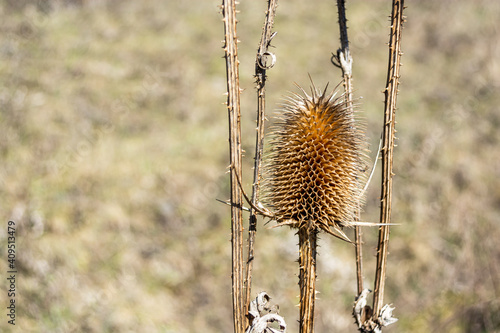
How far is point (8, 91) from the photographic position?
7.27 metres

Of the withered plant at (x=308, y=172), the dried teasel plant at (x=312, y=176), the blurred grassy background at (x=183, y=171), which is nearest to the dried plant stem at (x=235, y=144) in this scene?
the withered plant at (x=308, y=172)

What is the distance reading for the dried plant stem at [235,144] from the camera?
1.46 m

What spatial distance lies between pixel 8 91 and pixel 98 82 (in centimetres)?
142

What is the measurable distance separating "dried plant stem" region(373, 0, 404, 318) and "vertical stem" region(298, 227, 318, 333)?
1.02 feet

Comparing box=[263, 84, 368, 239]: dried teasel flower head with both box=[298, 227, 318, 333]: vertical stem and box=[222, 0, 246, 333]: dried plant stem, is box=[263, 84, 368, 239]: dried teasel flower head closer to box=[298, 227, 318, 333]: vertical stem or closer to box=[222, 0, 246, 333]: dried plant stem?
box=[298, 227, 318, 333]: vertical stem

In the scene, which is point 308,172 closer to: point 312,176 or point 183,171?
point 312,176

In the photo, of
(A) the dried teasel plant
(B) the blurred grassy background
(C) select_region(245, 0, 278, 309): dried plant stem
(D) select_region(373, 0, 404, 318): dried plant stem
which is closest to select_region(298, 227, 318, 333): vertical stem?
(A) the dried teasel plant

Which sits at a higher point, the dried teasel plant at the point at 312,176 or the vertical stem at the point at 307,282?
the dried teasel plant at the point at 312,176

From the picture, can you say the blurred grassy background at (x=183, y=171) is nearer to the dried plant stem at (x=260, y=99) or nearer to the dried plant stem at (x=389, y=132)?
the dried plant stem at (x=389, y=132)

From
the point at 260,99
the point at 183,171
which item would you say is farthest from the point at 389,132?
the point at 183,171

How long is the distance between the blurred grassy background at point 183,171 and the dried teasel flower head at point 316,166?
3.43 meters

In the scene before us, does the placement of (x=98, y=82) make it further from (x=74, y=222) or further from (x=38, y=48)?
(x=74, y=222)

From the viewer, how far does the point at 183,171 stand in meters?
6.62

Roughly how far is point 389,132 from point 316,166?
1.00 feet
